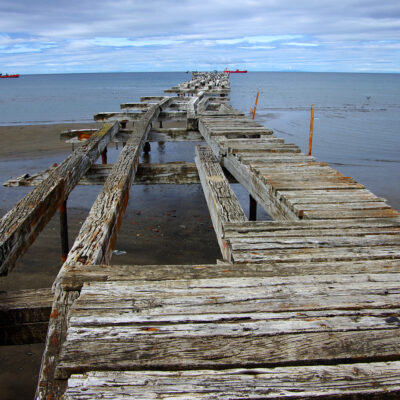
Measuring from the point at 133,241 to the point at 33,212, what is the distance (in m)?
4.30

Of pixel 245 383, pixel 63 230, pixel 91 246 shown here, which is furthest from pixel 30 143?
pixel 245 383

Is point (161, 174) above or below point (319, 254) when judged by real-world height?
below

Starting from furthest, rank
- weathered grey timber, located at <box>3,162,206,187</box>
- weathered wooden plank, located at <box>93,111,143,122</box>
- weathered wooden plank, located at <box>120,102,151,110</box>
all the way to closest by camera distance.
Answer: weathered wooden plank, located at <box>120,102,151,110</box>, weathered wooden plank, located at <box>93,111,143,122</box>, weathered grey timber, located at <box>3,162,206,187</box>

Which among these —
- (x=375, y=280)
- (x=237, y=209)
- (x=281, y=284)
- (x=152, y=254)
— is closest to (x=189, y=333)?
(x=281, y=284)

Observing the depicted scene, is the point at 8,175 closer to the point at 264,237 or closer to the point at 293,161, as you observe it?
the point at 293,161

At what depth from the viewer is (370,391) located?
1.53m

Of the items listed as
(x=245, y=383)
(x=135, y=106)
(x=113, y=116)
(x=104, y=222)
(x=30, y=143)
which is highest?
(x=135, y=106)

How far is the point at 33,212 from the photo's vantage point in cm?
310

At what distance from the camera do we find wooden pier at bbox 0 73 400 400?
1.57 meters

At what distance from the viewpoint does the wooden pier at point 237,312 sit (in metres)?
1.57

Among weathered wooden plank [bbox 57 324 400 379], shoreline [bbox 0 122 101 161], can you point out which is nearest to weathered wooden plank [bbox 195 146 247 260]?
weathered wooden plank [bbox 57 324 400 379]

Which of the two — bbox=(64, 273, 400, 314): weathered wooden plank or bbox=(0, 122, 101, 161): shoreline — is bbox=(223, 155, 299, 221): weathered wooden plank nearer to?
bbox=(64, 273, 400, 314): weathered wooden plank

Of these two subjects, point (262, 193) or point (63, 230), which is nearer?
point (262, 193)

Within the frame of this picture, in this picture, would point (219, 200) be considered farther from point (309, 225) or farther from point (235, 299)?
point (235, 299)
